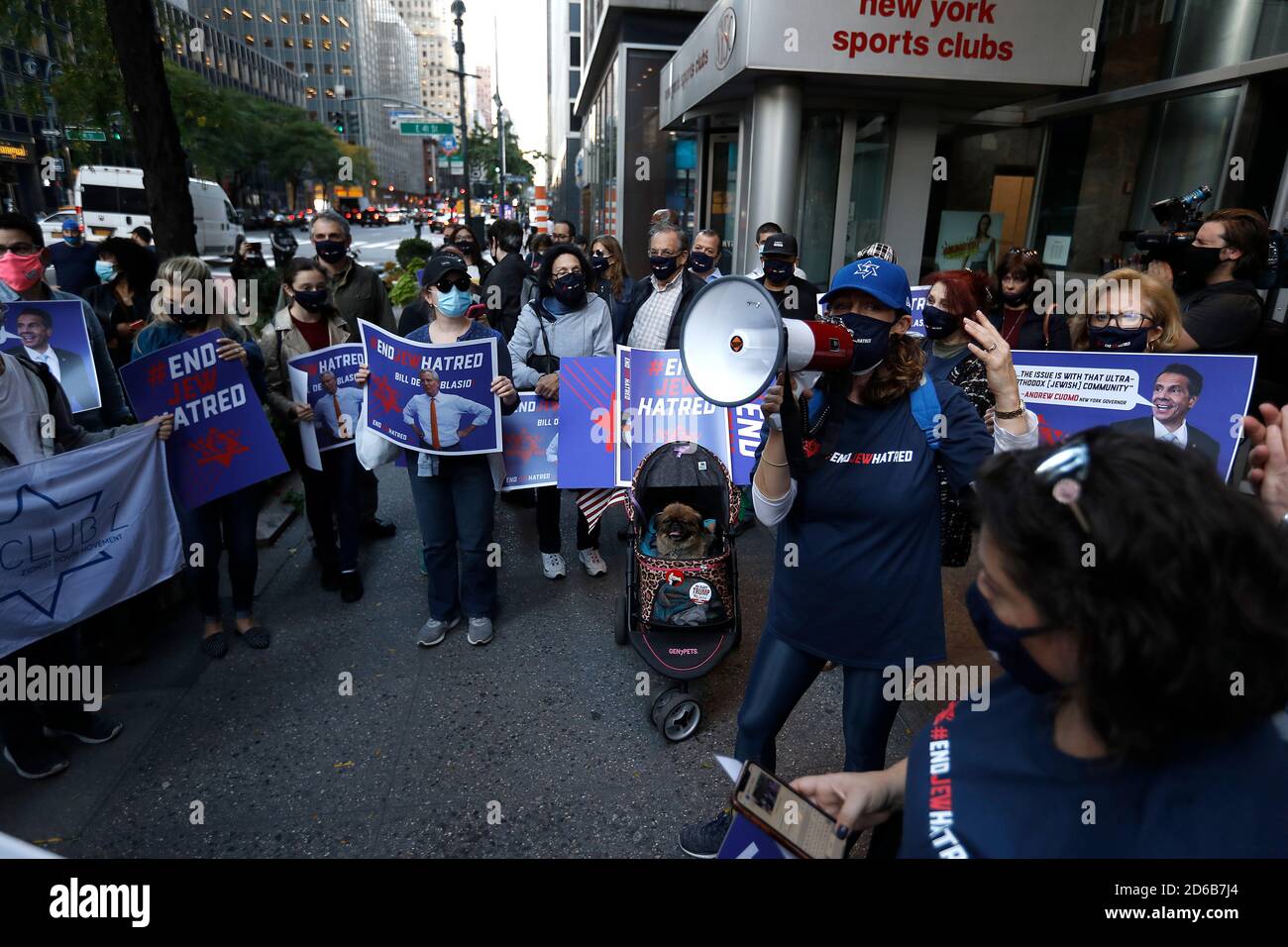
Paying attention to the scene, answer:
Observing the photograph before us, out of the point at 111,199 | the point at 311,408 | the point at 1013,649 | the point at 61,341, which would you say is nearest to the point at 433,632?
the point at 311,408

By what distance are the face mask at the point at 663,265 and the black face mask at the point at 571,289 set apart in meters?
0.70

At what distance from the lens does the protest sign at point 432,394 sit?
4043mm

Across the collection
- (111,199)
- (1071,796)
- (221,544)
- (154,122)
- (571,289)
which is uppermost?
(154,122)

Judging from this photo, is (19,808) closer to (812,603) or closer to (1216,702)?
(812,603)

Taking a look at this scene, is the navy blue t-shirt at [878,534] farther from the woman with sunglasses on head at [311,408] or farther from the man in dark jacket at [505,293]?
the man in dark jacket at [505,293]

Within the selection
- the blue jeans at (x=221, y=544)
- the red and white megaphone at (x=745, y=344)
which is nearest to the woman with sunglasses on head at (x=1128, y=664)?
the red and white megaphone at (x=745, y=344)

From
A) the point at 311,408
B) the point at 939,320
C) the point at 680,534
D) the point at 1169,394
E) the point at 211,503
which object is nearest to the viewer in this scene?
the point at 1169,394

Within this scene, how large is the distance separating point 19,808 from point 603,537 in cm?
364

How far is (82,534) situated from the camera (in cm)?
336

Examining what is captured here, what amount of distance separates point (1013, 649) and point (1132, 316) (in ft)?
8.77

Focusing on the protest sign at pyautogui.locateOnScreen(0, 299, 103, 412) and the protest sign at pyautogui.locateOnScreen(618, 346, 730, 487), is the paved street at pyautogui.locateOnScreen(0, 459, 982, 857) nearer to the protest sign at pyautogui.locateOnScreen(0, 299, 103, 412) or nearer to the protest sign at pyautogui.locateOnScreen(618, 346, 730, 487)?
the protest sign at pyautogui.locateOnScreen(618, 346, 730, 487)

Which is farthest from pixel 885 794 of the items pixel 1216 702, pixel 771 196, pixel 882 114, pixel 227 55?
pixel 227 55

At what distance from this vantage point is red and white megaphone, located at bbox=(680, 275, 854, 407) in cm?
182

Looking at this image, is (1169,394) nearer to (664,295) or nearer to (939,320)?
(939,320)
